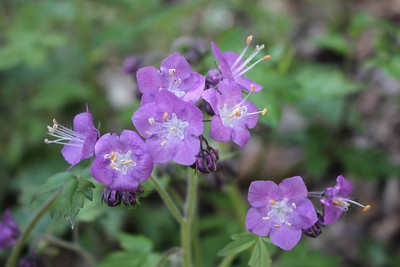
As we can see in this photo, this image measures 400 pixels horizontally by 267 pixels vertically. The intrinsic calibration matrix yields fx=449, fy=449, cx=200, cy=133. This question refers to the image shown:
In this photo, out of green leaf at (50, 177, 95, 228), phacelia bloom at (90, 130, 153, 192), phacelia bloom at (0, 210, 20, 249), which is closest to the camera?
phacelia bloom at (90, 130, 153, 192)

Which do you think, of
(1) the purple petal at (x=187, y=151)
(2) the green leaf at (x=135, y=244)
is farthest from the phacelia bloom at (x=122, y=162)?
(2) the green leaf at (x=135, y=244)

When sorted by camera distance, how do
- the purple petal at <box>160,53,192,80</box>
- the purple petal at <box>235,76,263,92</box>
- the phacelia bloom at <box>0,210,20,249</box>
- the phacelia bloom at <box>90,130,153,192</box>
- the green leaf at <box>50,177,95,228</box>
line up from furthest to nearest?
1. the phacelia bloom at <box>0,210,20,249</box>
2. the purple petal at <box>235,76,263,92</box>
3. the purple petal at <box>160,53,192,80</box>
4. the green leaf at <box>50,177,95,228</box>
5. the phacelia bloom at <box>90,130,153,192</box>

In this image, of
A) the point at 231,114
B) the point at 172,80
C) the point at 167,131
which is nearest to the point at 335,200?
the point at 231,114

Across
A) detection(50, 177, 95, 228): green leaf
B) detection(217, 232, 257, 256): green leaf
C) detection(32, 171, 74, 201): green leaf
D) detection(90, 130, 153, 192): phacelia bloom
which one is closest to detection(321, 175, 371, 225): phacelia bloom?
detection(217, 232, 257, 256): green leaf

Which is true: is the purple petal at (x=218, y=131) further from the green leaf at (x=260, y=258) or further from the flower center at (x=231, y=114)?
the green leaf at (x=260, y=258)

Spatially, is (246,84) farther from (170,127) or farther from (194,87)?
(170,127)

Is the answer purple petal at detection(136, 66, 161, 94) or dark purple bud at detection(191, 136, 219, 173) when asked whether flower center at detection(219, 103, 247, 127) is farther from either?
purple petal at detection(136, 66, 161, 94)
